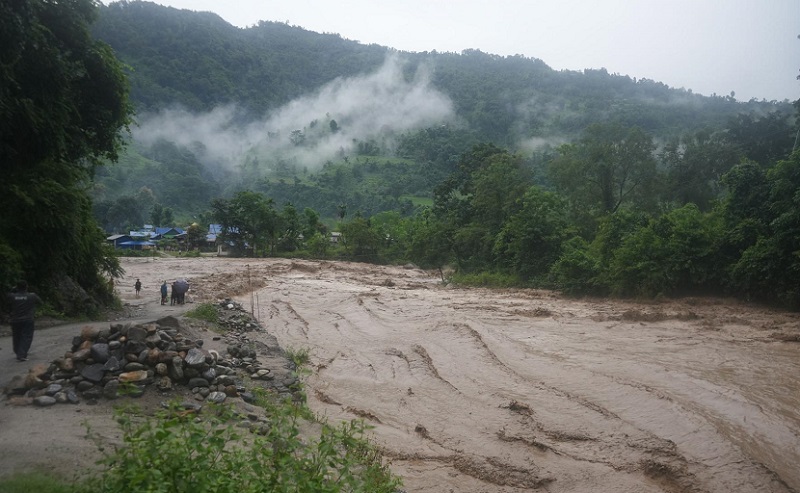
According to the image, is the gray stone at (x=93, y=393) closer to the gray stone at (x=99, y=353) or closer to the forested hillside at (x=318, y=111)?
the gray stone at (x=99, y=353)

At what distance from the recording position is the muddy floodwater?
7219 mm

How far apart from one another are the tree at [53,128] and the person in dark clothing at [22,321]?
3831 millimetres

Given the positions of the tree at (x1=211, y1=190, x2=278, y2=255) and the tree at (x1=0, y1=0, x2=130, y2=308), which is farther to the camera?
the tree at (x1=211, y1=190, x2=278, y2=255)

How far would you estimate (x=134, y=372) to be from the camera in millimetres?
8461

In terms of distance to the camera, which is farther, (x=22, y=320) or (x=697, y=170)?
(x=697, y=170)

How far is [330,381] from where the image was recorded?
11758 mm

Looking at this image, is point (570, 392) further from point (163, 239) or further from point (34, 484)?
point (163, 239)

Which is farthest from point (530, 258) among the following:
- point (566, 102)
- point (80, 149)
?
point (566, 102)

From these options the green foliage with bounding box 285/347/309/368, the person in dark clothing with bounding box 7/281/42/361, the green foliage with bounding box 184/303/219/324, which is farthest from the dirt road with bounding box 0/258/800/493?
the person in dark clothing with bounding box 7/281/42/361

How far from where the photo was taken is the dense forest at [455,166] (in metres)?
20.7

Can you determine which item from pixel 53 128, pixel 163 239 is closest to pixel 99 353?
→ pixel 53 128

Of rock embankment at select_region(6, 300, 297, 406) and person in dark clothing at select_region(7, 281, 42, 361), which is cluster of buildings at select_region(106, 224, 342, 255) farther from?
rock embankment at select_region(6, 300, 297, 406)

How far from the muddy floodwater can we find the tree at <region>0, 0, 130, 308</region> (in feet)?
21.7

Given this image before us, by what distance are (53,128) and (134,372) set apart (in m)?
9.39
